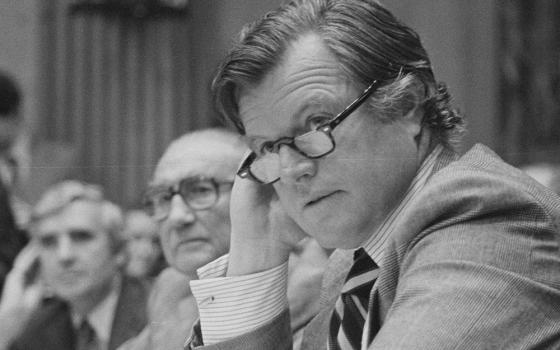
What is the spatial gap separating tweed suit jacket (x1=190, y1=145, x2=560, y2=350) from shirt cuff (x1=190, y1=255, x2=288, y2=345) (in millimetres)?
323

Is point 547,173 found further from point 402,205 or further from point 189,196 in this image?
point 189,196

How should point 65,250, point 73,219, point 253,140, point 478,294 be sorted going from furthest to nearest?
point 65,250
point 73,219
point 253,140
point 478,294

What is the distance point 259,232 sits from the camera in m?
1.63

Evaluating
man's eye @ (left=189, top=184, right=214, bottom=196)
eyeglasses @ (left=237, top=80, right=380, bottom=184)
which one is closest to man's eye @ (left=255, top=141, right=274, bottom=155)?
eyeglasses @ (left=237, top=80, right=380, bottom=184)

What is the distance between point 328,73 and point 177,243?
520mm

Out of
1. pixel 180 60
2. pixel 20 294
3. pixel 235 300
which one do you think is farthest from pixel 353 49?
pixel 180 60

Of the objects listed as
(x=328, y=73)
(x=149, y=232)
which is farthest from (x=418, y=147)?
(x=149, y=232)

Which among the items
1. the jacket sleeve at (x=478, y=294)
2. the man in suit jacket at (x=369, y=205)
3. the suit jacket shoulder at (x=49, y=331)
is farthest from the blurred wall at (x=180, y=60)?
the jacket sleeve at (x=478, y=294)

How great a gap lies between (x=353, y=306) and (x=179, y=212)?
0.55 m

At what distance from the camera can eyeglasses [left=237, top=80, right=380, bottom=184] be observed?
4.39 ft

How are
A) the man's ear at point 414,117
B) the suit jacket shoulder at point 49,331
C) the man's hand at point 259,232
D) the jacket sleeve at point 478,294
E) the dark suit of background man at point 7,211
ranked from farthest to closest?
the dark suit of background man at point 7,211
the suit jacket shoulder at point 49,331
the man's hand at point 259,232
the man's ear at point 414,117
the jacket sleeve at point 478,294

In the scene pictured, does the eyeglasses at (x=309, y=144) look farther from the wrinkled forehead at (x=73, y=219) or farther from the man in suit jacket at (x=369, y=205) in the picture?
the wrinkled forehead at (x=73, y=219)

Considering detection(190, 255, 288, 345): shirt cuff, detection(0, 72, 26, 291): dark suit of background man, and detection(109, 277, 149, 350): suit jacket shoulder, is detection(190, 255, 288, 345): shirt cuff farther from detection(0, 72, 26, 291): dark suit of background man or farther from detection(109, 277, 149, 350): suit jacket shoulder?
detection(0, 72, 26, 291): dark suit of background man

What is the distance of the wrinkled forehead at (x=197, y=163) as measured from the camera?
184cm
